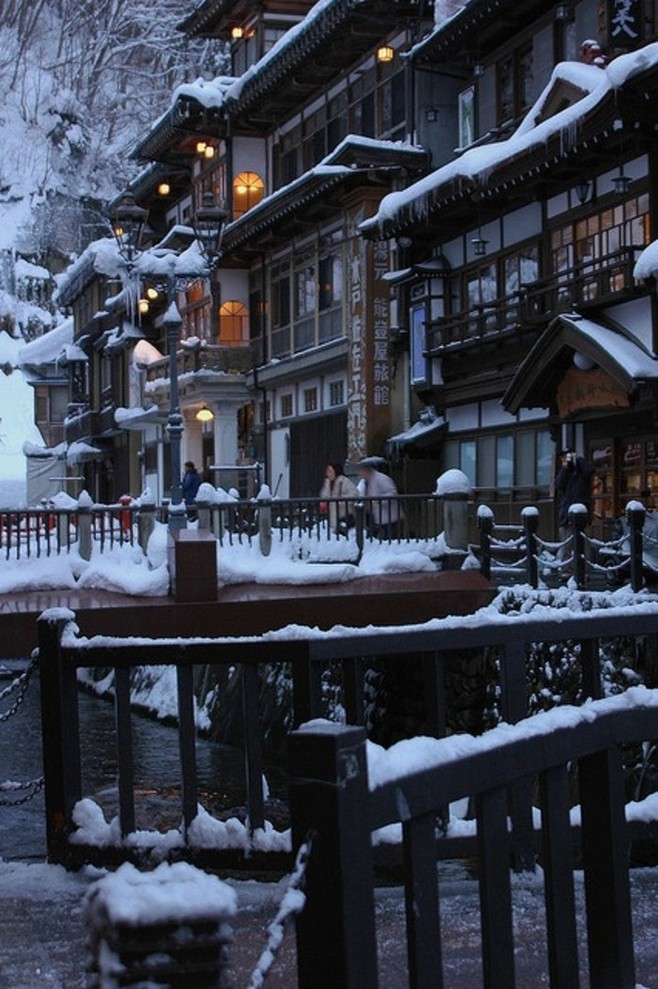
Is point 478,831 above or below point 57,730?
above

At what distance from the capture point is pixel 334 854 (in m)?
2.87

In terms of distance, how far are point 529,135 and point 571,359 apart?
14.0 feet

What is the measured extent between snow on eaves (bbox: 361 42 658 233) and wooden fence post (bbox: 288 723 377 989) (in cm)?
1961

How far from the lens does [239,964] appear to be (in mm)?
5684

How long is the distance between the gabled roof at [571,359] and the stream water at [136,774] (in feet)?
29.6

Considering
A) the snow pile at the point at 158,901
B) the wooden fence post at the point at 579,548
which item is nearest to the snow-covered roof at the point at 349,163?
the wooden fence post at the point at 579,548

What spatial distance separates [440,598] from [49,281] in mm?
99153

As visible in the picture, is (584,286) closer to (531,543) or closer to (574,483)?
(574,483)

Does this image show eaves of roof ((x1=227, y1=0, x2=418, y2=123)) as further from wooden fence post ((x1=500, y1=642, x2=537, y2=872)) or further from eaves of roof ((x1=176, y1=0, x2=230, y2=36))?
wooden fence post ((x1=500, y1=642, x2=537, y2=872))

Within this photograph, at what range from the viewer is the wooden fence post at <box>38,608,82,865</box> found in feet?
24.9

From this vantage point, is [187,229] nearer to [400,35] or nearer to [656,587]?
[400,35]

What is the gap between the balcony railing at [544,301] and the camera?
23375 millimetres

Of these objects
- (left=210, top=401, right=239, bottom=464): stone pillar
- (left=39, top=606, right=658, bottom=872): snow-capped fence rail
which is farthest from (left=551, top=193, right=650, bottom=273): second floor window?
(left=210, top=401, right=239, bottom=464): stone pillar

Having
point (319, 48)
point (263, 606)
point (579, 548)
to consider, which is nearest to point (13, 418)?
point (319, 48)
